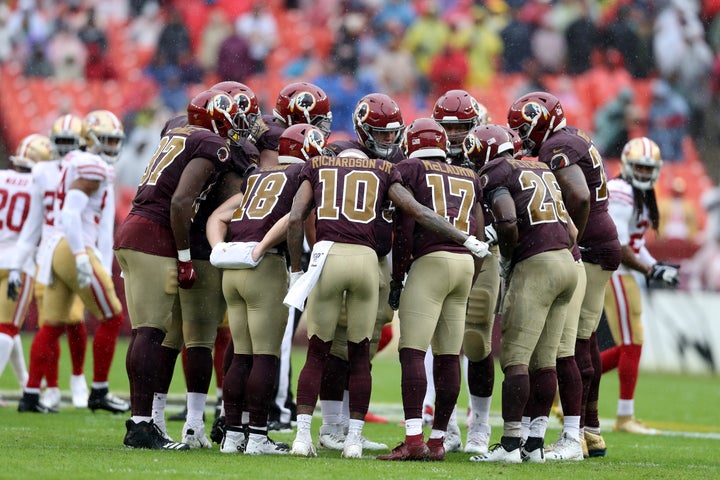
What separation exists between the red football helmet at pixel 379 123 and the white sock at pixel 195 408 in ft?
6.39

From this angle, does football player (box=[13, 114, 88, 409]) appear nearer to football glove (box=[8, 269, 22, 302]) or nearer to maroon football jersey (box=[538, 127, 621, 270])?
football glove (box=[8, 269, 22, 302])

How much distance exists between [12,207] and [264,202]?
13.4ft

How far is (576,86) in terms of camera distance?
19.2 m

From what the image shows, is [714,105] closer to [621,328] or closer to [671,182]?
[671,182]

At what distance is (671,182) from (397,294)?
39.3ft

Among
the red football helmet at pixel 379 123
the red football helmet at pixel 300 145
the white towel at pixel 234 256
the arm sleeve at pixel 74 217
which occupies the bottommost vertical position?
the white towel at pixel 234 256

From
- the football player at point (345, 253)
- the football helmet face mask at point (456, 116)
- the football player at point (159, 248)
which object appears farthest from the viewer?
the football helmet face mask at point (456, 116)

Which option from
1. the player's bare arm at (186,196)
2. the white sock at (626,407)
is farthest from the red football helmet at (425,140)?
the white sock at (626,407)

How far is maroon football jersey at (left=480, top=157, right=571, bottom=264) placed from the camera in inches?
284

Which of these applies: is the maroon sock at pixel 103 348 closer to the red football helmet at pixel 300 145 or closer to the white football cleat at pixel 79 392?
the white football cleat at pixel 79 392

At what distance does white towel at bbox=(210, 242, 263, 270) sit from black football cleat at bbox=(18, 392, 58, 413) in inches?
141

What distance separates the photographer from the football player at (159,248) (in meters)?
7.10

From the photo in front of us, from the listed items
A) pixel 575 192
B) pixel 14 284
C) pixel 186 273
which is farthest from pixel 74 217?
pixel 575 192

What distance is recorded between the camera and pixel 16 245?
1009cm
